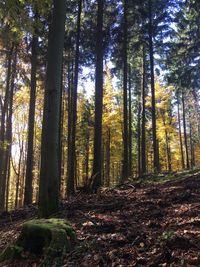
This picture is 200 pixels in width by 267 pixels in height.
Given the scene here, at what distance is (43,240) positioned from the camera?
6.06 m

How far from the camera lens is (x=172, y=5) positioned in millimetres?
22969

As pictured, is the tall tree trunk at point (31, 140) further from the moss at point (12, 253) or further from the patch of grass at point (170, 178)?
the moss at point (12, 253)

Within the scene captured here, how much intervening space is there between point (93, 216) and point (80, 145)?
26.3 m

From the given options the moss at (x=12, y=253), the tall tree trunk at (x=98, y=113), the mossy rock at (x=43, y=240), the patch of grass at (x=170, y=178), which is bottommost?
the moss at (x=12, y=253)

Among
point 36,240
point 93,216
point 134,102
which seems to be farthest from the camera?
point 134,102

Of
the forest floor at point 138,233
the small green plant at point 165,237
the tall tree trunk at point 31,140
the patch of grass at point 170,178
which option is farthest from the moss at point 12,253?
the tall tree trunk at point 31,140

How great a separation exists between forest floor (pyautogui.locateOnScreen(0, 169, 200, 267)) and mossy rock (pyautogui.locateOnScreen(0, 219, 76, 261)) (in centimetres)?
16

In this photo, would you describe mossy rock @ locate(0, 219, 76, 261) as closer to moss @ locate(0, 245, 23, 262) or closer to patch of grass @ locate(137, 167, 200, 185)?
moss @ locate(0, 245, 23, 262)

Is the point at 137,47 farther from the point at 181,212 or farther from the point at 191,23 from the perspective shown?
the point at 181,212

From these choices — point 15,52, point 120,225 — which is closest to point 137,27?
point 15,52

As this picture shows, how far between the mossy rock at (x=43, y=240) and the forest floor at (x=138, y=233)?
0.16 meters

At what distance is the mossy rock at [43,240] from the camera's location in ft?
19.3

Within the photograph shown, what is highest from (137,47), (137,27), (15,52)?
(137,27)

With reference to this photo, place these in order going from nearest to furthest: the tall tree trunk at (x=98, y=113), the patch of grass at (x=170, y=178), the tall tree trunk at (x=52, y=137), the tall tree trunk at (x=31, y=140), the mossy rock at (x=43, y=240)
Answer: the mossy rock at (x=43, y=240), the tall tree trunk at (x=52, y=137), the patch of grass at (x=170, y=178), the tall tree trunk at (x=98, y=113), the tall tree trunk at (x=31, y=140)
